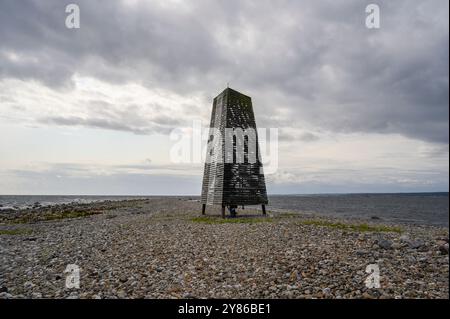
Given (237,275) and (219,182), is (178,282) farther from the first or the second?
(219,182)

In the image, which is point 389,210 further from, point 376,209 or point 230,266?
point 230,266

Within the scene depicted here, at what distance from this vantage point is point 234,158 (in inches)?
1036

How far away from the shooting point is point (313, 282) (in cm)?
945

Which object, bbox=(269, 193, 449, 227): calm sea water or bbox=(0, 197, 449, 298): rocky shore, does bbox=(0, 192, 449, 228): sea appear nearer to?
bbox=(269, 193, 449, 227): calm sea water

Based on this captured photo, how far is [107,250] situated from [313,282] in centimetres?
1021

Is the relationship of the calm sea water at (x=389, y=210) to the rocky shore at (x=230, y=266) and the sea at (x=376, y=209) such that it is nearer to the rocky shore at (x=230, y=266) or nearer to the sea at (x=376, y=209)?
the sea at (x=376, y=209)

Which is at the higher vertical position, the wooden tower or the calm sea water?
the wooden tower

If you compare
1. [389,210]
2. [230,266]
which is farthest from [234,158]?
[389,210]

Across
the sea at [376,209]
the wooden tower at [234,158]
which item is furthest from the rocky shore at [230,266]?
the sea at [376,209]

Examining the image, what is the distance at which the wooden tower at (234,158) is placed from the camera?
85.6 ft

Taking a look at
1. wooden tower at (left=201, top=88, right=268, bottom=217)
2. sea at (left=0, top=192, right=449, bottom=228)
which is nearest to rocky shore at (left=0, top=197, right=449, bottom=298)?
wooden tower at (left=201, top=88, right=268, bottom=217)

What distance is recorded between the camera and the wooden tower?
2608cm
